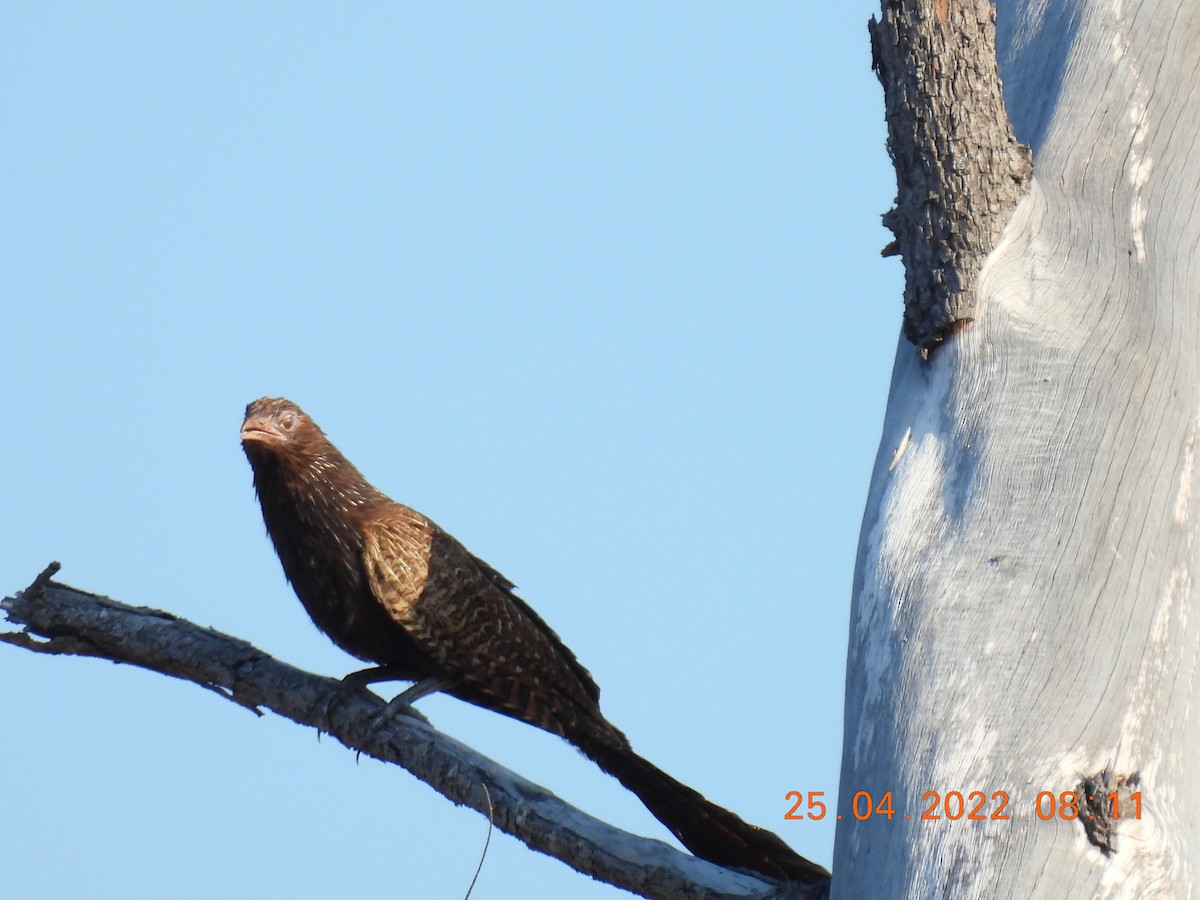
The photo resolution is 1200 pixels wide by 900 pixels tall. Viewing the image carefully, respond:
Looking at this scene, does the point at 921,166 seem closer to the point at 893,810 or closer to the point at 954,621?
the point at 954,621

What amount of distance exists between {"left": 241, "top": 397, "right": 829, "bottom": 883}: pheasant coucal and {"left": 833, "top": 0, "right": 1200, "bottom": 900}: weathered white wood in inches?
79.2

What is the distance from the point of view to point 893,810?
269cm

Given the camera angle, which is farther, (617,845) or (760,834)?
(760,834)

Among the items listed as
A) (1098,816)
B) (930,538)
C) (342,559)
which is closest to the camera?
(1098,816)

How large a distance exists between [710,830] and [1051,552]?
59.1 inches

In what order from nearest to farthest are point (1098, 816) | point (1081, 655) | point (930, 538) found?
point (1098, 816)
point (1081, 655)
point (930, 538)

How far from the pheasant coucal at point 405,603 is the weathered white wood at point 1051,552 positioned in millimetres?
2011

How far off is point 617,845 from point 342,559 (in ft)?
6.13

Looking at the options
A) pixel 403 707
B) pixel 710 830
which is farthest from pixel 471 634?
pixel 710 830

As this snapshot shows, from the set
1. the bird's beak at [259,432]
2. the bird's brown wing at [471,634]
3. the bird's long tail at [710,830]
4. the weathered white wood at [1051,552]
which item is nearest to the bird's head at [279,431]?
the bird's beak at [259,432]

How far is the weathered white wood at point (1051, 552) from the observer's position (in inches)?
103

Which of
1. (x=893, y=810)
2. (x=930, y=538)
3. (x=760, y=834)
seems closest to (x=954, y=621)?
(x=930, y=538)
